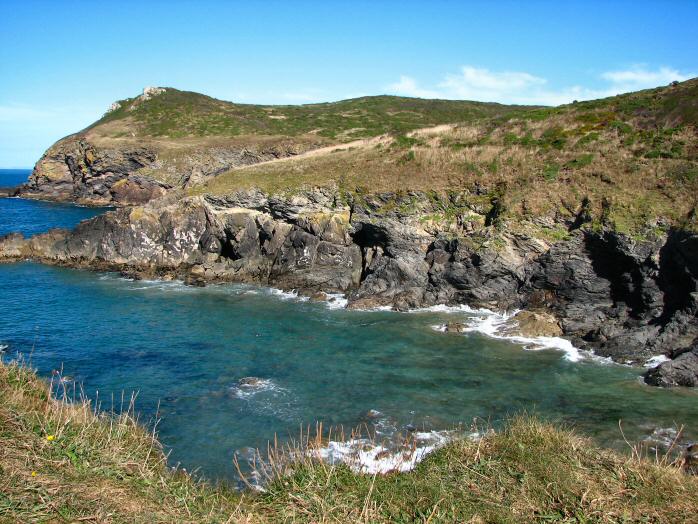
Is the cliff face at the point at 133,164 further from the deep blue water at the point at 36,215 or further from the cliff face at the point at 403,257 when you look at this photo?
the cliff face at the point at 403,257

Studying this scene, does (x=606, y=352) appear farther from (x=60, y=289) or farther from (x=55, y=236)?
(x=55, y=236)

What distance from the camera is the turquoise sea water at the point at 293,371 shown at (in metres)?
18.5

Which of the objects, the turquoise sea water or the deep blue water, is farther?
the deep blue water

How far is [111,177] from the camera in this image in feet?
295

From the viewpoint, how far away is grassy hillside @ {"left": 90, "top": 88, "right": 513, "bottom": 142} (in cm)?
9900

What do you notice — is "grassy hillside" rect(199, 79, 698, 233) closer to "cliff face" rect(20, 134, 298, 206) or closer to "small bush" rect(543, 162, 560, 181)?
"small bush" rect(543, 162, 560, 181)

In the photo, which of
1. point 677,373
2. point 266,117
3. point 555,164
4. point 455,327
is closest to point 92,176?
point 266,117

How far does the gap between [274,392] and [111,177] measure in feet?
269

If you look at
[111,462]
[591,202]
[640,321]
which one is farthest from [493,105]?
[111,462]

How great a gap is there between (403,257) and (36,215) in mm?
62007

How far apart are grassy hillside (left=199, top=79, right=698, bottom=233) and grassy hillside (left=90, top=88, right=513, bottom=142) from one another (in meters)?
47.5

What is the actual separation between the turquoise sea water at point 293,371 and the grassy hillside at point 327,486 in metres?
5.82

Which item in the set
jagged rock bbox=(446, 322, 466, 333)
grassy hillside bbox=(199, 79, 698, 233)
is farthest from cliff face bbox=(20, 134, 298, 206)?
jagged rock bbox=(446, 322, 466, 333)

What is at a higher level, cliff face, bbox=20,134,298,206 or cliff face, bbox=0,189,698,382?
cliff face, bbox=20,134,298,206
